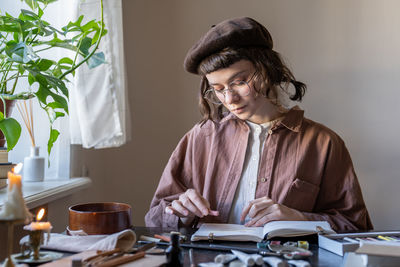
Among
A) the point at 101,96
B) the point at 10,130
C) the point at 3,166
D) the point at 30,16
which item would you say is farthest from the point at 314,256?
the point at 101,96

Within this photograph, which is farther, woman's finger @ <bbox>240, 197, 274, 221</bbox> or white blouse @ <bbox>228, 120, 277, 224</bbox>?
white blouse @ <bbox>228, 120, 277, 224</bbox>

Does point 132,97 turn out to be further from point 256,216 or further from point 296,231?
point 296,231

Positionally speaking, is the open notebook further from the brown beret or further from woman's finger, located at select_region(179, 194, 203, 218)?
the brown beret

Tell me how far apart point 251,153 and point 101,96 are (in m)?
0.67

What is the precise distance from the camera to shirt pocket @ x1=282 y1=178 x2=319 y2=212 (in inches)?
57.6

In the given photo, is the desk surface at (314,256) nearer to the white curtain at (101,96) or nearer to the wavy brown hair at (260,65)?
the wavy brown hair at (260,65)

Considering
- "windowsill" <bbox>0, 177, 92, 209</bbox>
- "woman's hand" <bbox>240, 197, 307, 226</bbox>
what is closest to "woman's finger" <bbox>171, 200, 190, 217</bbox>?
"woman's hand" <bbox>240, 197, 307, 226</bbox>

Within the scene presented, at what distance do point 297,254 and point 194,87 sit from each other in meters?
1.58

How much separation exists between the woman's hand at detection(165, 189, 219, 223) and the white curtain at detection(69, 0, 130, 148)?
0.64 m

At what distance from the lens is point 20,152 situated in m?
1.83

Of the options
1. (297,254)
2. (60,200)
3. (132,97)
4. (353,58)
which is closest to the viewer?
(297,254)

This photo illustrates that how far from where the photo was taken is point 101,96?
1877 millimetres

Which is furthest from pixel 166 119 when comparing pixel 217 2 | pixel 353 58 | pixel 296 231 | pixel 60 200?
pixel 296 231

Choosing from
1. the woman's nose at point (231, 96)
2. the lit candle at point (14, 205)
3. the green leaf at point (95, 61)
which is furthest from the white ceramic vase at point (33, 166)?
the lit candle at point (14, 205)
